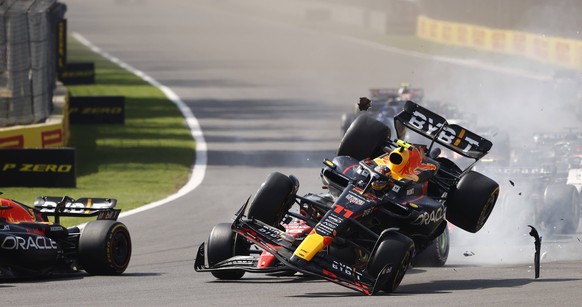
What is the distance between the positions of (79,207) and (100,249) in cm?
95

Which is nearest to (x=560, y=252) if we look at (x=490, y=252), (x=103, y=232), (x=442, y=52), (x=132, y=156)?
(x=490, y=252)

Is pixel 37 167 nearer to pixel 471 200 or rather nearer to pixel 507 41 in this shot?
pixel 471 200

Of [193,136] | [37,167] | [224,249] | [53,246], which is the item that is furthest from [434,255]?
[193,136]

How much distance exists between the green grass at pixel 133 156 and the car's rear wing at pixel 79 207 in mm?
4700

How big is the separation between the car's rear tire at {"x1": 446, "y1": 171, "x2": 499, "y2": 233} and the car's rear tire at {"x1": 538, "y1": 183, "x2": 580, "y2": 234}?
4.46 m

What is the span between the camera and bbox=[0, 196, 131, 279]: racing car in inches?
494

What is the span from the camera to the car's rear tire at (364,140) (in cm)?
1388

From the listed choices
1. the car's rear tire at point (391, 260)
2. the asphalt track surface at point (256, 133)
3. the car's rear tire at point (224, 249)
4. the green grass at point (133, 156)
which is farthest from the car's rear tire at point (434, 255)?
the green grass at point (133, 156)

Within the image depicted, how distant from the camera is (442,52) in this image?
193 ft

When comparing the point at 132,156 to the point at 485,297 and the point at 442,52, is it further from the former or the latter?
the point at 442,52

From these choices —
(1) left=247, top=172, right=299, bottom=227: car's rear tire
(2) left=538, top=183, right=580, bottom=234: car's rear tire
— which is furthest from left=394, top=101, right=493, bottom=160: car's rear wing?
(2) left=538, top=183, right=580, bottom=234: car's rear tire

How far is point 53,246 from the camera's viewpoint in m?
12.9

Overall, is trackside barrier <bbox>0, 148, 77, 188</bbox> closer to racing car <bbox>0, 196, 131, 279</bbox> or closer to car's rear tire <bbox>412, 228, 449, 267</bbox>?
racing car <bbox>0, 196, 131, 279</bbox>

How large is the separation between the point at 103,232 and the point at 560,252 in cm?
605
